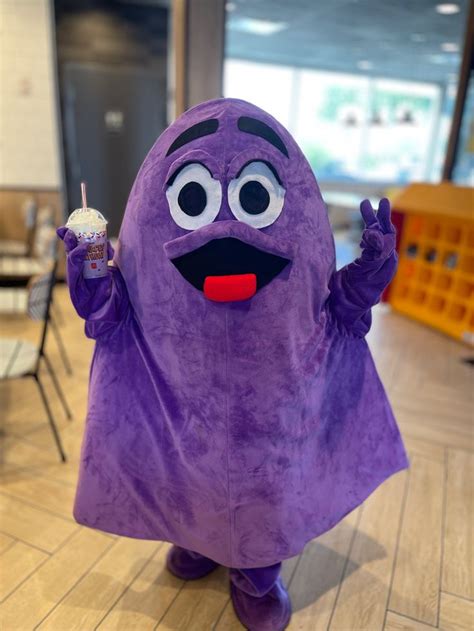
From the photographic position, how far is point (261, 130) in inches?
40.6

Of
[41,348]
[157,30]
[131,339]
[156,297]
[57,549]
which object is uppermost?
[157,30]

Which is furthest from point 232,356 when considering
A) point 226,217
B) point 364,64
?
point 364,64

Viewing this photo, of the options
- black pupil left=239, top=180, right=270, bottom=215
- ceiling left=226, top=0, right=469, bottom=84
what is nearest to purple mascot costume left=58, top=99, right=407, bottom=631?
black pupil left=239, top=180, right=270, bottom=215

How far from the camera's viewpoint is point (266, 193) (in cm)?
100

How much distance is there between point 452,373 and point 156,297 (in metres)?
2.46

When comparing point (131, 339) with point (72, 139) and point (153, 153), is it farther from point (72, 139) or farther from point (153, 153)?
point (72, 139)

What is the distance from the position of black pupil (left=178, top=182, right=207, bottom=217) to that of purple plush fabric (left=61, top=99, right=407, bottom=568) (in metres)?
0.04

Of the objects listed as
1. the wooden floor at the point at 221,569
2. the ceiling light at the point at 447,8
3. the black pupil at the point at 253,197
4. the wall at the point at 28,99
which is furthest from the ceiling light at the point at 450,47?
the black pupil at the point at 253,197

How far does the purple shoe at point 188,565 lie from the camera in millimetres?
1454

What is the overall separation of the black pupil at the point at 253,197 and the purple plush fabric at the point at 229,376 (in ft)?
0.12

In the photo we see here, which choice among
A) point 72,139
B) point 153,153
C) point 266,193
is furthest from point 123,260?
point 72,139

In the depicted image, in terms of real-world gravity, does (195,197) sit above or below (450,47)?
below

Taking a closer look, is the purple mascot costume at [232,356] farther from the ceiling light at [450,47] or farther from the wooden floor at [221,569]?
the ceiling light at [450,47]

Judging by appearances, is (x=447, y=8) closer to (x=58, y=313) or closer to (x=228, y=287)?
(x=58, y=313)
